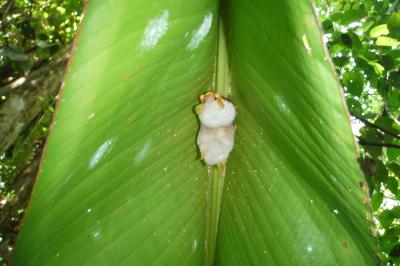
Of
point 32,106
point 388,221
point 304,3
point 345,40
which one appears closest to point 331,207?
point 304,3

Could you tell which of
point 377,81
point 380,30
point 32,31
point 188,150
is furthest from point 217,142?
point 32,31

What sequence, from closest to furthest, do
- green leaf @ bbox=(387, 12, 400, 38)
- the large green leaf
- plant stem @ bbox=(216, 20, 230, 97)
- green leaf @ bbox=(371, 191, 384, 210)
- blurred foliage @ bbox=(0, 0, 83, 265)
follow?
1. the large green leaf
2. plant stem @ bbox=(216, 20, 230, 97)
3. green leaf @ bbox=(387, 12, 400, 38)
4. green leaf @ bbox=(371, 191, 384, 210)
5. blurred foliage @ bbox=(0, 0, 83, 265)

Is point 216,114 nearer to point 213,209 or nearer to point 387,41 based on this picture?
point 213,209

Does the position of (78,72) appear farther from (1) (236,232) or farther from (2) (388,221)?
(2) (388,221)

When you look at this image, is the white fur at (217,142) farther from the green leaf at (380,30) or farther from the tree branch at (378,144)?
the green leaf at (380,30)

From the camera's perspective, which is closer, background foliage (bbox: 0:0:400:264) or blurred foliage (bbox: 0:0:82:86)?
background foliage (bbox: 0:0:400:264)

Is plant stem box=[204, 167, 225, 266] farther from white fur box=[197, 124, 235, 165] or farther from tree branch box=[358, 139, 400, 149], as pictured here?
tree branch box=[358, 139, 400, 149]

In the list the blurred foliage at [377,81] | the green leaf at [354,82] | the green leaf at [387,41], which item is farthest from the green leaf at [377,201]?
the green leaf at [387,41]

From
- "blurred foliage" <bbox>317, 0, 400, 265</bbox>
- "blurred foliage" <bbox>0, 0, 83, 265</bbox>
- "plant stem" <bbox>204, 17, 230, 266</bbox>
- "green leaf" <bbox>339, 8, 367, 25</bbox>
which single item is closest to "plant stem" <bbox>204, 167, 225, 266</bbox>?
"plant stem" <bbox>204, 17, 230, 266</bbox>
